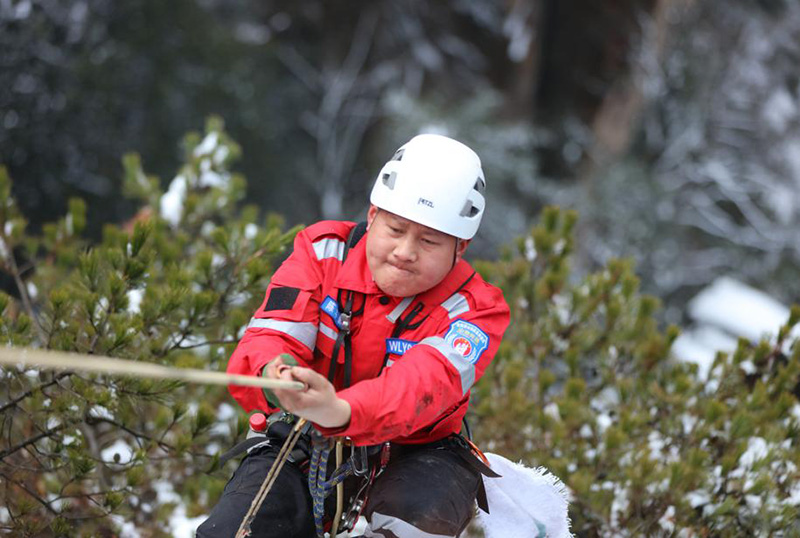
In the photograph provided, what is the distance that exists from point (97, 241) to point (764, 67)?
29.1 feet

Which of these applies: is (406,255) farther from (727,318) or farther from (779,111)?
(779,111)

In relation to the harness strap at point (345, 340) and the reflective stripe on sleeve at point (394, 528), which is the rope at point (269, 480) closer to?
the harness strap at point (345, 340)

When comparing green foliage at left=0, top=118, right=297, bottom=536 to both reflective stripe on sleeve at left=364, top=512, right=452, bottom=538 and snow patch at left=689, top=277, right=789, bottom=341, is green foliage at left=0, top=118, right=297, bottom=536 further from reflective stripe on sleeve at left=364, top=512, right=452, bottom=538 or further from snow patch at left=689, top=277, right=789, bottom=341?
snow patch at left=689, top=277, right=789, bottom=341

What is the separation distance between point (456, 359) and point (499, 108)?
8.23 meters

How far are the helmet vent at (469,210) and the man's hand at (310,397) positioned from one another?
2.09ft

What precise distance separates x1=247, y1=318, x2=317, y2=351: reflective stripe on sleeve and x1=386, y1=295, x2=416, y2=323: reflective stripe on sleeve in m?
0.21

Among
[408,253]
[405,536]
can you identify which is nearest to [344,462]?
[405,536]

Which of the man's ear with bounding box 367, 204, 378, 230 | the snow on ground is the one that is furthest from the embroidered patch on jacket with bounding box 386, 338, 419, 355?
the snow on ground

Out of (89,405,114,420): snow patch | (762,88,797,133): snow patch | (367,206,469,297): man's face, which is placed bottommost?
(762,88,797,133): snow patch

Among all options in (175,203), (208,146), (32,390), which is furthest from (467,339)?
(208,146)

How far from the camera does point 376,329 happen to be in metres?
2.25

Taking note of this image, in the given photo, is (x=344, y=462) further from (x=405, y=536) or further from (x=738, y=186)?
(x=738, y=186)

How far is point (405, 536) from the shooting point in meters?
2.09

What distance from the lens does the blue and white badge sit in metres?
2.15
